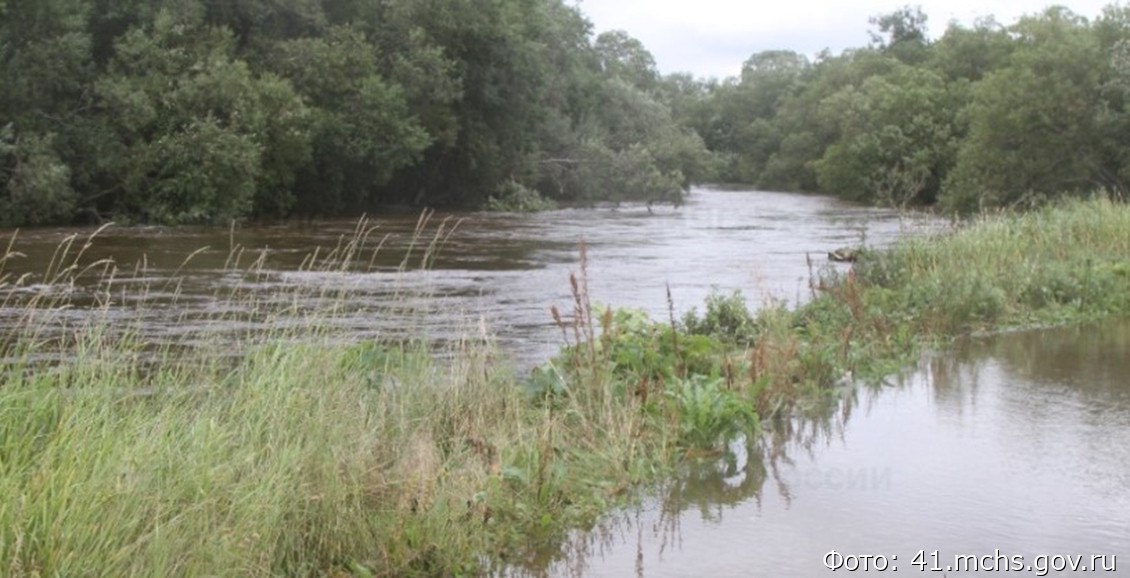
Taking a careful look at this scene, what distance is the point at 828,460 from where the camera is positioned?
8.01 meters

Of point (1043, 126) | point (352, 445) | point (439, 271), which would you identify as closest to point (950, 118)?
point (1043, 126)

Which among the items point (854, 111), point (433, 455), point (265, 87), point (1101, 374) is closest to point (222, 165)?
point (265, 87)

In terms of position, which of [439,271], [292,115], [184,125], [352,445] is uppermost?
[292,115]

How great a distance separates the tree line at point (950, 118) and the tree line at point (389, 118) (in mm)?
115

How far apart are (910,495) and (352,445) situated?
3016 millimetres

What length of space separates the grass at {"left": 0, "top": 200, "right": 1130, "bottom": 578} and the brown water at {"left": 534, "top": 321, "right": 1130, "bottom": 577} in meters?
0.33

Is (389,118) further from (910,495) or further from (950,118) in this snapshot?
(910,495)

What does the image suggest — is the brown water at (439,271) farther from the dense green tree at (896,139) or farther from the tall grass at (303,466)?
the dense green tree at (896,139)

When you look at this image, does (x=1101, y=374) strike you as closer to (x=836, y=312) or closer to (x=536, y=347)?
(x=836, y=312)

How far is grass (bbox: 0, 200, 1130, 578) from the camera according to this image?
15.8ft

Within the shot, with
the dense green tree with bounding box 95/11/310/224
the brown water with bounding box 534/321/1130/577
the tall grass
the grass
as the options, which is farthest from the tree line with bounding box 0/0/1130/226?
the tall grass

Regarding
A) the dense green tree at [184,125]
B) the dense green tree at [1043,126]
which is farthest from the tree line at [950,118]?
the dense green tree at [184,125]

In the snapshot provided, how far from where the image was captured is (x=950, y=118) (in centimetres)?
5978

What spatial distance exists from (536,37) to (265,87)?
763 inches
